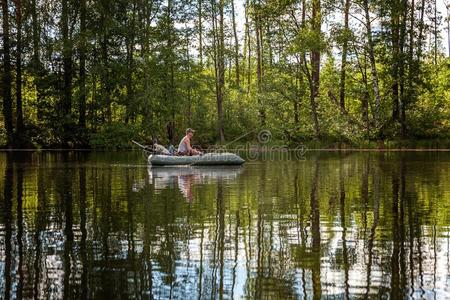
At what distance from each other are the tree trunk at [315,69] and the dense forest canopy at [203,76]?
0.09 m

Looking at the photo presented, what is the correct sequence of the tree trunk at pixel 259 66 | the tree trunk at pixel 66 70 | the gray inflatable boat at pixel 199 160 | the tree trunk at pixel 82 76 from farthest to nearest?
the tree trunk at pixel 82 76
the tree trunk at pixel 66 70
the tree trunk at pixel 259 66
the gray inflatable boat at pixel 199 160

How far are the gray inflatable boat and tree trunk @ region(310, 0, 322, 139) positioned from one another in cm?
1611

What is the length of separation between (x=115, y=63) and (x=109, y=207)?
30760 mm

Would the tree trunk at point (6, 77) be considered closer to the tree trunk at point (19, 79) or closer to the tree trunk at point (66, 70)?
the tree trunk at point (19, 79)

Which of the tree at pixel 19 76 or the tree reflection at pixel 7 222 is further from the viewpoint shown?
the tree at pixel 19 76

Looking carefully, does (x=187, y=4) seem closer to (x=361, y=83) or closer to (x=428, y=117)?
(x=361, y=83)

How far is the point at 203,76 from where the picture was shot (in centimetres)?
4281

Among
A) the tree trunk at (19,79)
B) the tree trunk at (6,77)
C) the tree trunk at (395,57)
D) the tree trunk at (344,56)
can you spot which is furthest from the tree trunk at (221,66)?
the tree trunk at (6,77)

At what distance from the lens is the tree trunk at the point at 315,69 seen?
3809cm

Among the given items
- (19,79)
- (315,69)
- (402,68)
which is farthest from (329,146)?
(19,79)

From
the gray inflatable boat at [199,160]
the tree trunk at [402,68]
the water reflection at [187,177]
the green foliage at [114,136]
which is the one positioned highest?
the tree trunk at [402,68]

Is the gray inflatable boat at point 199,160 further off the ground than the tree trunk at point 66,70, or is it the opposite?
the tree trunk at point 66,70

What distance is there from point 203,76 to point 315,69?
7943 millimetres

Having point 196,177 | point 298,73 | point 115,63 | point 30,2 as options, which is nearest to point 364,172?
point 196,177
